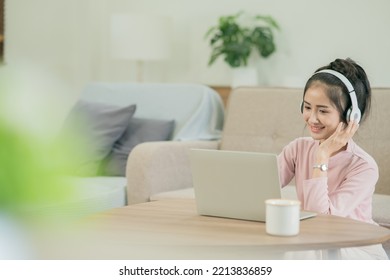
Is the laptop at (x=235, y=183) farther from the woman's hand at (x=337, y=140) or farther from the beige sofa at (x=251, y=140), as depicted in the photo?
the beige sofa at (x=251, y=140)

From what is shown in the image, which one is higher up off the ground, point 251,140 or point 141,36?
point 141,36

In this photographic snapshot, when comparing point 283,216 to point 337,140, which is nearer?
point 283,216

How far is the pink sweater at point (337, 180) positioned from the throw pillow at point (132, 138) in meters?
1.36

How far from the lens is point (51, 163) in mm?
213

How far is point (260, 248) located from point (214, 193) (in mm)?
271

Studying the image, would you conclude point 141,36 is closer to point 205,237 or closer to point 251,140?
point 251,140

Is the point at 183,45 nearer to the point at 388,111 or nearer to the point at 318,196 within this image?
the point at 388,111

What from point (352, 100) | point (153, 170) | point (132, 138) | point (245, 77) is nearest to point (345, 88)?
point (352, 100)

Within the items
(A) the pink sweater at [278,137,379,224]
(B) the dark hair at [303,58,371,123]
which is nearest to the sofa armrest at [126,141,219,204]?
(A) the pink sweater at [278,137,379,224]

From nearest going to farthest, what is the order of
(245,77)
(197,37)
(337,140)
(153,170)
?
1. (337,140)
2. (153,170)
3. (245,77)
4. (197,37)

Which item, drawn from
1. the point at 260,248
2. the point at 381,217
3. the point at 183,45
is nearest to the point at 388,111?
the point at 381,217

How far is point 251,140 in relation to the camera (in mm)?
2814

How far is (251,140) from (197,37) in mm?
1862

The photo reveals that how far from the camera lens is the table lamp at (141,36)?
166 inches
